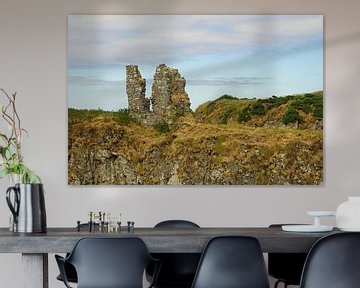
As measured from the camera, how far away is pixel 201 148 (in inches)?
239

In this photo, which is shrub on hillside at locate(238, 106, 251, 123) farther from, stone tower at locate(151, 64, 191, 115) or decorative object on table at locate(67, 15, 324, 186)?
stone tower at locate(151, 64, 191, 115)

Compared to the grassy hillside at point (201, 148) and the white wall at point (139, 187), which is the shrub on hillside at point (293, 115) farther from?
the white wall at point (139, 187)

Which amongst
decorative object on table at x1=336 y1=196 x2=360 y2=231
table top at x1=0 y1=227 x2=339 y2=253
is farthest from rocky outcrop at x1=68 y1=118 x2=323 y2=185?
table top at x1=0 y1=227 x2=339 y2=253

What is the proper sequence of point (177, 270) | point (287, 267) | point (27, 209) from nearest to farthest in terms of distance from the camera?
point (27, 209) → point (177, 270) → point (287, 267)

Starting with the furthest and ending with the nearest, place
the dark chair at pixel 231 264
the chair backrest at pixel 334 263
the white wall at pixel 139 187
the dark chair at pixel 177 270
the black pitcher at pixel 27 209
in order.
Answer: the white wall at pixel 139 187 < the dark chair at pixel 177 270 < the black pitcher at pixel 27 209 < the dark chair at pixel 231 264 < the chair backrest at pixel 334 263

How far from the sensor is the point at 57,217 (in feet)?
19.7

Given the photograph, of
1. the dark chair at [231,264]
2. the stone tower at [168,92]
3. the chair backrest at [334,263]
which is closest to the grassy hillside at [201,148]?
the stone tower at [168,92]

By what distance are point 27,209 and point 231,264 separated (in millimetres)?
1091

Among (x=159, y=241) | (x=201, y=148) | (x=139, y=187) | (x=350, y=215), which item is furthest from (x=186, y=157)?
(x=159, y=241)

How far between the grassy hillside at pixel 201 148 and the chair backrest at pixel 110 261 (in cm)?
228

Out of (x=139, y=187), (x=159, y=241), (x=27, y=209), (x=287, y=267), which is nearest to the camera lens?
(x=159, y=241)

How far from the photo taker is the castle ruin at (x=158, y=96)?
240 inches

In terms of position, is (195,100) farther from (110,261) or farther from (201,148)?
(110,261)

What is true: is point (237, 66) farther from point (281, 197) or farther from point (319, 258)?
point (319, 258)
